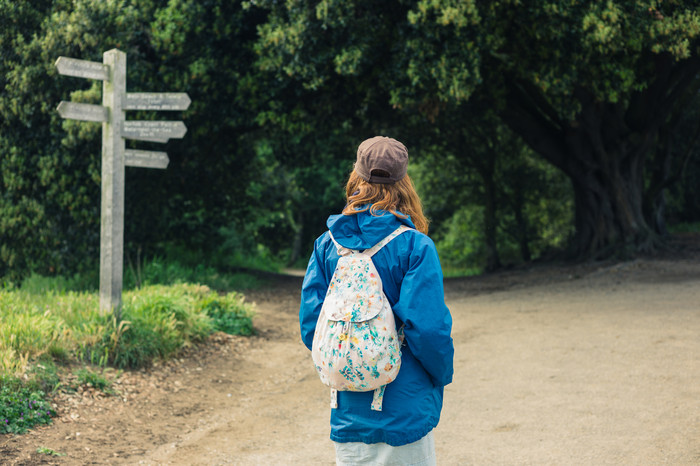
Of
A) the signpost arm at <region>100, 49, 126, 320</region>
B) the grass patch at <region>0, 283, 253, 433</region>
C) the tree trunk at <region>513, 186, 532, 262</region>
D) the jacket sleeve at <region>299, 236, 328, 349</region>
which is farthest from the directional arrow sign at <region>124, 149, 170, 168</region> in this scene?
the tree trunk at <region>513, 186, 532, 262</region>

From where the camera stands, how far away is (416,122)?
54.7ft

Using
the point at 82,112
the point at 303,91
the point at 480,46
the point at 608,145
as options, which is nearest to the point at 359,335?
the point at 82,112

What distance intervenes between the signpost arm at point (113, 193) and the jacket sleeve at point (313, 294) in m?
Result: 4.68

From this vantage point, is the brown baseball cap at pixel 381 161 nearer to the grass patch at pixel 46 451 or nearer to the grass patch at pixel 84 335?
the grass patch at pixel 46 451

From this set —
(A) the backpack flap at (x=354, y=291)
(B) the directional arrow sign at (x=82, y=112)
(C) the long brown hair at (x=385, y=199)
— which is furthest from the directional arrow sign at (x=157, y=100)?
(A) the backpack flap at (x=354, y=291)

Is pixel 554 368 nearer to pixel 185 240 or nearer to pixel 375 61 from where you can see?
pixel 375 61

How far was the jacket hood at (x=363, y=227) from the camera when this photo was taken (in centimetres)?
242

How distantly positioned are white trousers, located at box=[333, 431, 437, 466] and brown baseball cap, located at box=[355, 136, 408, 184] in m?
0.95

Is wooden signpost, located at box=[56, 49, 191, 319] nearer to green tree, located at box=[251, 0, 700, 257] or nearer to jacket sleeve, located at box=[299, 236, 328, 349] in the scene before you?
green tree, located at box=[251, 0, 700, 257]

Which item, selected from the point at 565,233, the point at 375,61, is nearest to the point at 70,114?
the point at 375,61

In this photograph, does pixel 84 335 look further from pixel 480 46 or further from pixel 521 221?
pixel 521 221

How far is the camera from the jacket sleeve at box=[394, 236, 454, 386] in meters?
2.31

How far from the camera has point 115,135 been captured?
6941 millimetres

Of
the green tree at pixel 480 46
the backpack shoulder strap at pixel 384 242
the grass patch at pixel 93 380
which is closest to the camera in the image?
the backpack shoulder strap at pixel 384 242
